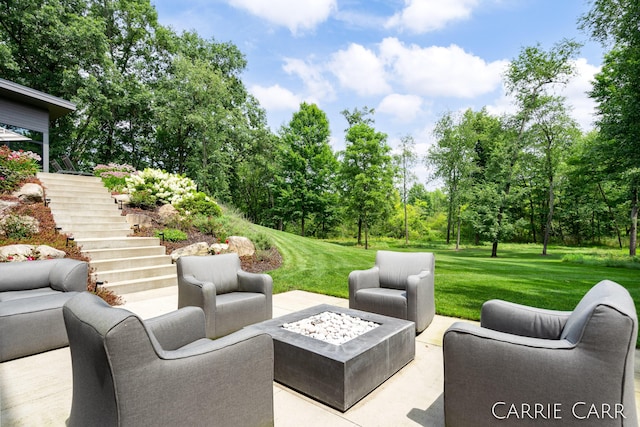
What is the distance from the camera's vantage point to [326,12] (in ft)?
24.2

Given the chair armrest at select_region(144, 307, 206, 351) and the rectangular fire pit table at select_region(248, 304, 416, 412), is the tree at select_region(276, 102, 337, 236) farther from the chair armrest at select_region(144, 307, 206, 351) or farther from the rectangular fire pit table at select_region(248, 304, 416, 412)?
the chair armrest at select_region(144, 307, 206, 351)

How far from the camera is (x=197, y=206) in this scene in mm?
8961

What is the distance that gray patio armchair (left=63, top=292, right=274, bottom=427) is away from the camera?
1315mm

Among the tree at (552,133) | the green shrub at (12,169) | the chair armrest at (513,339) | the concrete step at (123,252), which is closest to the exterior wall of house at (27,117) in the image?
the green shrub at (12,169)

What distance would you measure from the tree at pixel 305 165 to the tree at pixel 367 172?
3.30m

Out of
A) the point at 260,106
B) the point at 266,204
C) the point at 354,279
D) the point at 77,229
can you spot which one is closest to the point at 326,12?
the point at 354,279

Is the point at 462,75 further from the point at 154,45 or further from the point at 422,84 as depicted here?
the point at 154,45

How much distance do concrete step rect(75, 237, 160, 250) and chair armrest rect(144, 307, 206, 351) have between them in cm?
513

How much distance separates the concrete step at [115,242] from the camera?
6.09 meters

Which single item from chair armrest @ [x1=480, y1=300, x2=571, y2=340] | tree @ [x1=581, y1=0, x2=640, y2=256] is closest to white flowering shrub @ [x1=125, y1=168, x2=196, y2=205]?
chair armrest @ [x1=480, y1=300, x2=571, y2=340]

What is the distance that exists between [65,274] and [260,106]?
2225 cm

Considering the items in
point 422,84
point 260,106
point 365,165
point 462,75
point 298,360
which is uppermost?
point 260,106

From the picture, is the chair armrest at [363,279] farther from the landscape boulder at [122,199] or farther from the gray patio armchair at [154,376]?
the landscape boulder at [122,199]

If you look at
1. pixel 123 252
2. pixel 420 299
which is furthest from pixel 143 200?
pixel 420 299
